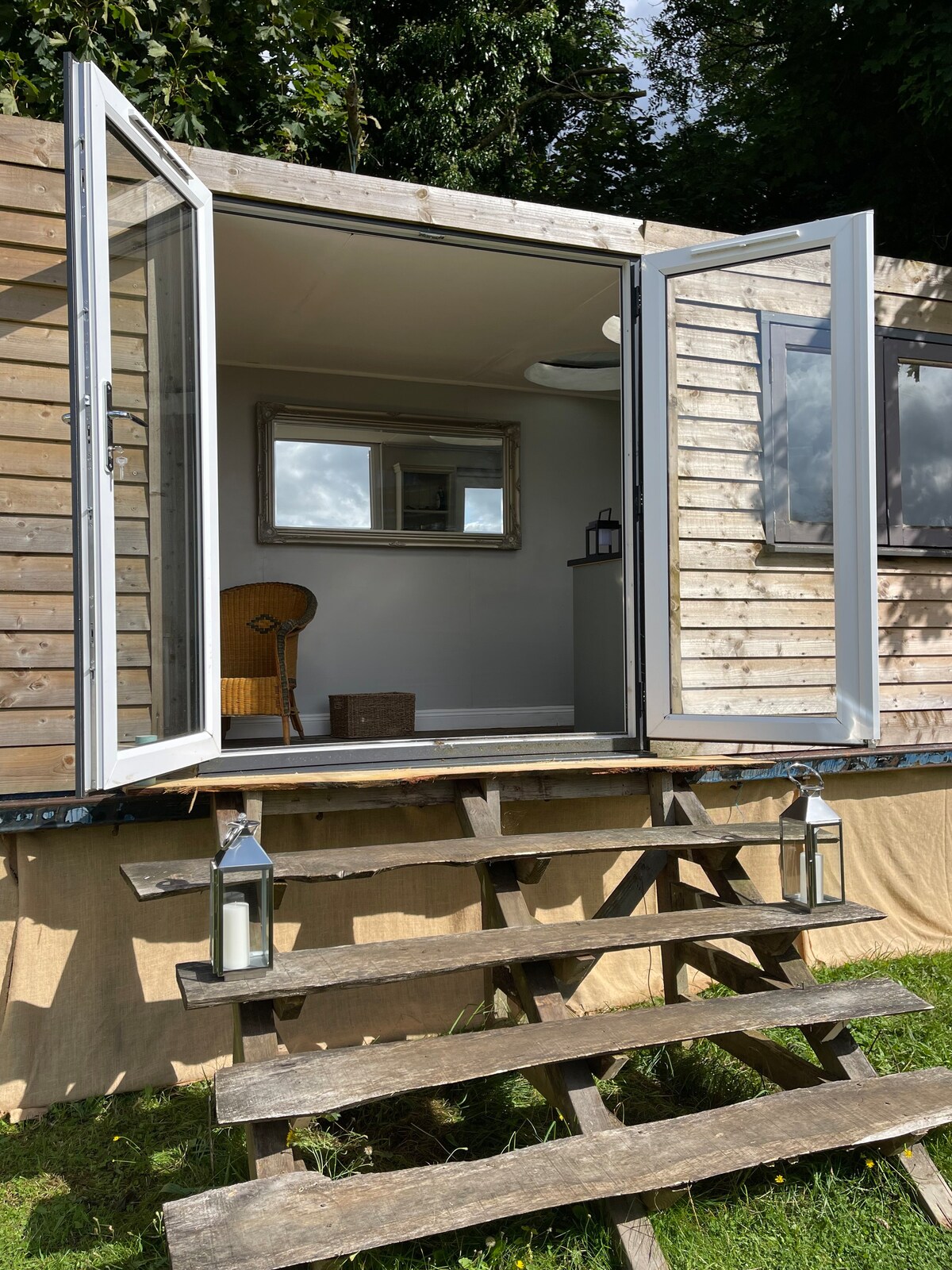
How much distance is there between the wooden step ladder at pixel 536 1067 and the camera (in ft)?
6.14

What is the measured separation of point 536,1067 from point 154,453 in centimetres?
183

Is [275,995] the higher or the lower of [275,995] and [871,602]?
the lower

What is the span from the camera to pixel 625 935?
8.29 feet

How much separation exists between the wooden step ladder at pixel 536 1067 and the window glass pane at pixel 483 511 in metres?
3.67

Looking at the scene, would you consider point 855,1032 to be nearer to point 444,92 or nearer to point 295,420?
point 295,420

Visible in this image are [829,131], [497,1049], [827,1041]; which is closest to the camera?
[497,1049]

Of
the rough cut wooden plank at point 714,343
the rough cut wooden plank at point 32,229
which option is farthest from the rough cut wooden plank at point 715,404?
the rough cut wooden plank at point 32,229

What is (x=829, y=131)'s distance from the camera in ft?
23.6

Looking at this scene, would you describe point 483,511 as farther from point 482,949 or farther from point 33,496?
point 482,949

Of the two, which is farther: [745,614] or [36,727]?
[745,614]

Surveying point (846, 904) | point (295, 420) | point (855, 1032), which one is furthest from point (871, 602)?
point (295, 420)

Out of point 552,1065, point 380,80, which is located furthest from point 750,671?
point 380,80

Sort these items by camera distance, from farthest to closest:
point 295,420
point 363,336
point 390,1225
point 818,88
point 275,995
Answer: point 818,88, point 295,420, point 363,336, point 275,995, point 390,1225

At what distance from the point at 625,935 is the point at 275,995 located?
87 cm
